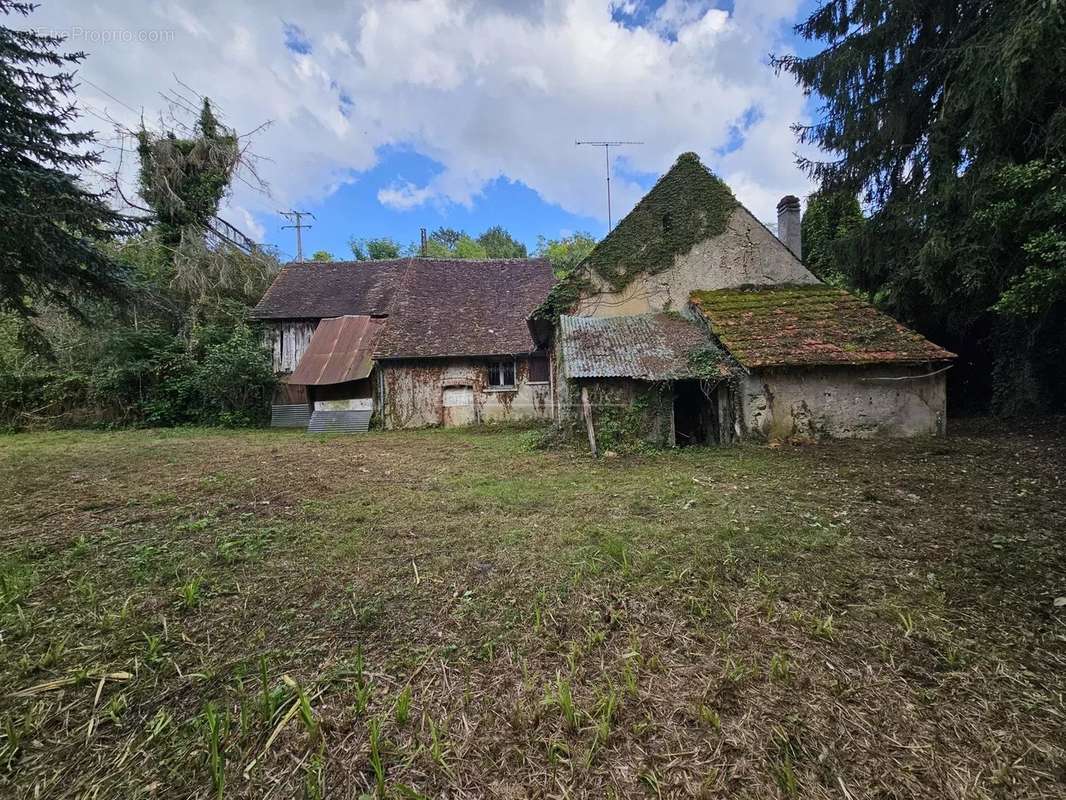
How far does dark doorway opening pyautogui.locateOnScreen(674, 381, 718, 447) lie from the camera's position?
1047cm

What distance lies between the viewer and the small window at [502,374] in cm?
1619

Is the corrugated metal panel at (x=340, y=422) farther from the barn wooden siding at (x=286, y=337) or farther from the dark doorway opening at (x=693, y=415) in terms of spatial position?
the dark doorway opening at (x=693, y=415)

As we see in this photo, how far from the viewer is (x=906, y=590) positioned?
11.0 feet

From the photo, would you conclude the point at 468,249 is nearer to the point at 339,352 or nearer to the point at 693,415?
the point at 339,352

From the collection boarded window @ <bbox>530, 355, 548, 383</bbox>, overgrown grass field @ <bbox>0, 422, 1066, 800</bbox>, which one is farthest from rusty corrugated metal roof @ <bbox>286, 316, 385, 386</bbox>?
overgrown grass field @ <bbox>0, 422, 1066, 800</bbox>

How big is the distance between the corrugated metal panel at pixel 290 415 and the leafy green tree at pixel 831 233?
18.4 m

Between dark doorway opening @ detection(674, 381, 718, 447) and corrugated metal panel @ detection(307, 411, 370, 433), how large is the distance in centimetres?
1048

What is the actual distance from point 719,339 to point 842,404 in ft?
9.08

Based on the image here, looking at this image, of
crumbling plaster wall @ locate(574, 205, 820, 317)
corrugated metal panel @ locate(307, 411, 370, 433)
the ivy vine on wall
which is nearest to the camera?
crumbling plaster wall @ locate(574, 205, 820, 317)

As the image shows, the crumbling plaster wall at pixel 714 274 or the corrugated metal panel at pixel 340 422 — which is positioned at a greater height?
the crumbling plaster wall at pixel 714 274

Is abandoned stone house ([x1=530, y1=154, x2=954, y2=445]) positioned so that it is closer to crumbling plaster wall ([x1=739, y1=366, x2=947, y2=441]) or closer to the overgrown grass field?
crumbling plaster wall ([x1=739, y1=366, x2=947, y2=441])

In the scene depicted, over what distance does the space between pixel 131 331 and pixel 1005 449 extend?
83.8 ft

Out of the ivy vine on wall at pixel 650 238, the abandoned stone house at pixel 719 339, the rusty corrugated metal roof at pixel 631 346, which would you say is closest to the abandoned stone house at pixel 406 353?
the abandoned stone house at pixel 719 339

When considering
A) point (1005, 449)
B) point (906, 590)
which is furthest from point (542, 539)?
point (1005, 449)
